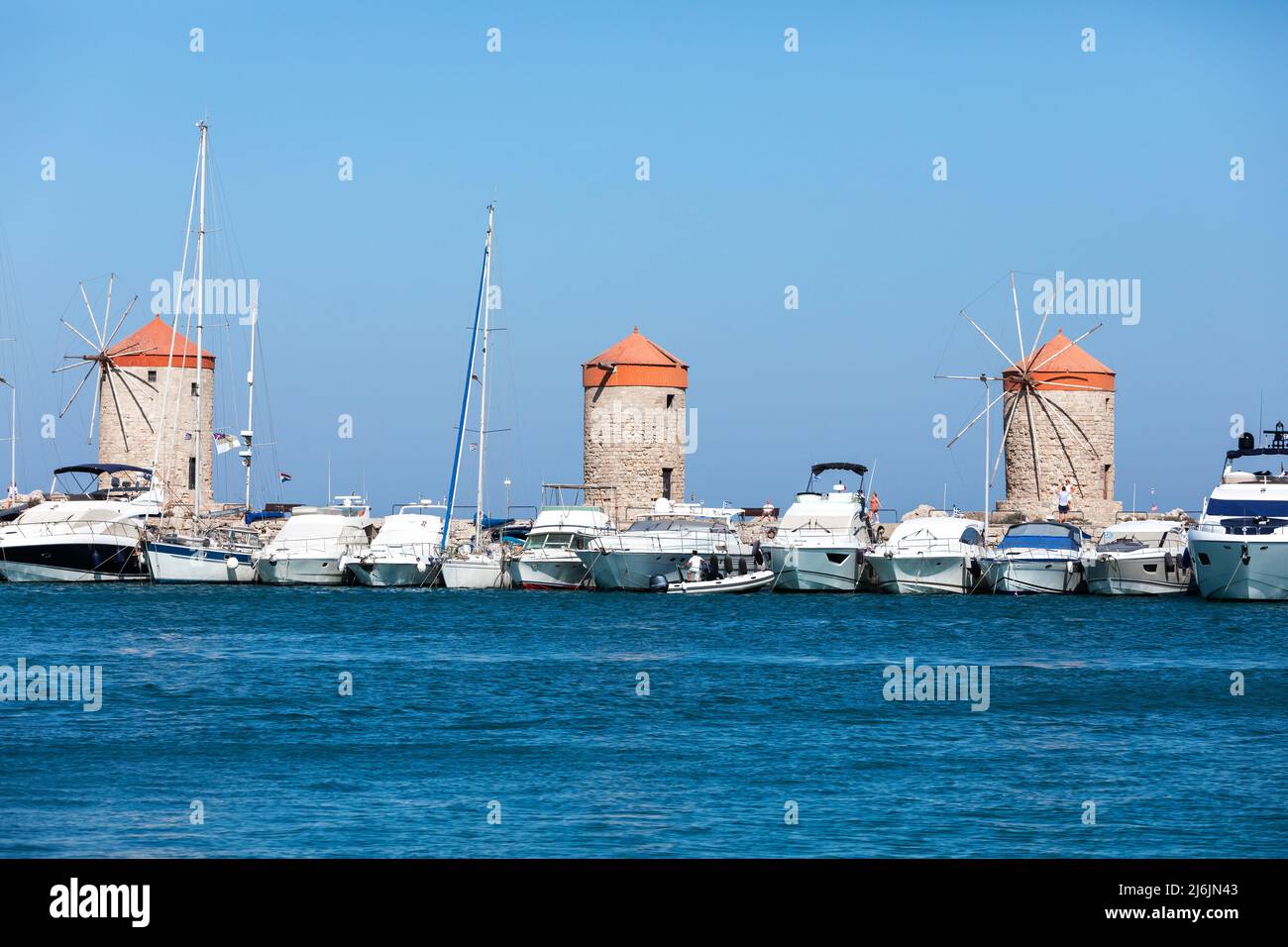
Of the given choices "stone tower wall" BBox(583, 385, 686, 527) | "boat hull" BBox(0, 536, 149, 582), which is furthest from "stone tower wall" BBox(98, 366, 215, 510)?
"boat hull" BBox(0, 536, 149, 582)

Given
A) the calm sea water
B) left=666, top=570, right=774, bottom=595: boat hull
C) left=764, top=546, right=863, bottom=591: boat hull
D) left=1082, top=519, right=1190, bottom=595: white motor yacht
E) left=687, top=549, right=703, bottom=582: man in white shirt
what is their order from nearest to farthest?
the calm sea water
left=666, top=570, right=774, bottom=595: boat hull
left=687, top=549, right=703, bottom=582: man in white shirt
left=1082, top=519, right=1190, bottom=595: white motor yacht
left=764, top=546, right=863, bottom=591: boat hull

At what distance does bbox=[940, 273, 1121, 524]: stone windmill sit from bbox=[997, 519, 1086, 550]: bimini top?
9.18 meters

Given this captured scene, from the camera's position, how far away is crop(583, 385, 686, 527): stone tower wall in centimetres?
5375

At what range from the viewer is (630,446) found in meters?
54.2

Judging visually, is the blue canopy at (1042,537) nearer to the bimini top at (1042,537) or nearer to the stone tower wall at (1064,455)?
the bimini top at (1042,537)

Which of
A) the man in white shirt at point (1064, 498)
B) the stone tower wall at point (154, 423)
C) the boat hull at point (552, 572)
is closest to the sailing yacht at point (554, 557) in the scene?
the boat hull at point (552, 572)

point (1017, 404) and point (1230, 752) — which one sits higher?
point (1017, 404)

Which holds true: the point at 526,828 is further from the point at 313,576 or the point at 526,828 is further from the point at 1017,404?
the point at 1017,404

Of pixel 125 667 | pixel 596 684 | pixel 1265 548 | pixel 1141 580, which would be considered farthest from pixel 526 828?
pixel 1141 580

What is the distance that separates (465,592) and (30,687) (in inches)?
774

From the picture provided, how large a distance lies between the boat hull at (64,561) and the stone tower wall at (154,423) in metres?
16.1

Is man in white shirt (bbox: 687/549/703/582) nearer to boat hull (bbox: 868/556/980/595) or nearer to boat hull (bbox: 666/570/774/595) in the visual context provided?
boat hull (bbox: 666/570/774/595)

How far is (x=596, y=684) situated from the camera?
22766 millimetres

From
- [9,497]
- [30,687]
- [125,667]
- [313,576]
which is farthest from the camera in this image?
[9,497]
